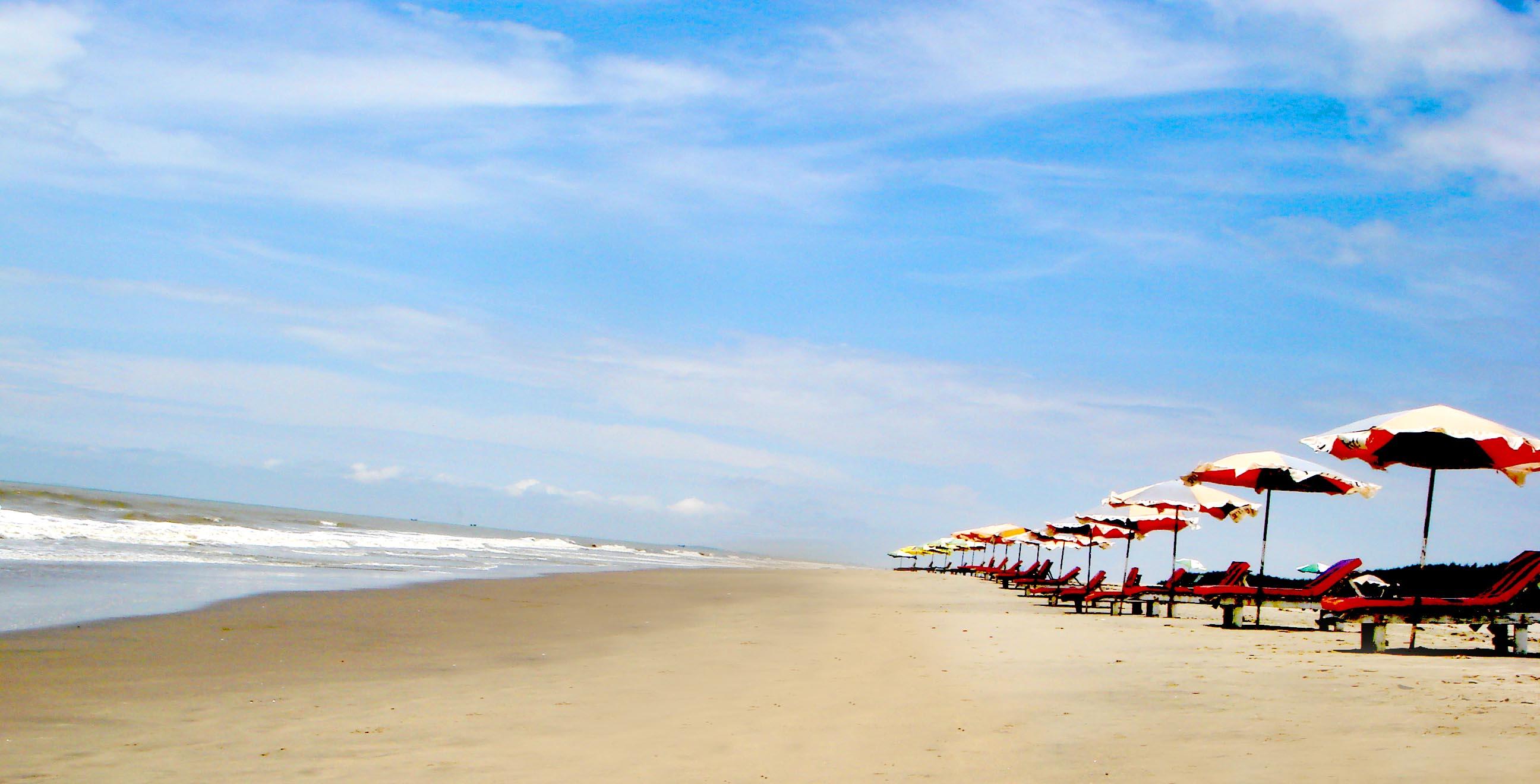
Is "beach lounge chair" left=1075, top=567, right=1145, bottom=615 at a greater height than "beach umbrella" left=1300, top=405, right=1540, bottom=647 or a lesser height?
lesser

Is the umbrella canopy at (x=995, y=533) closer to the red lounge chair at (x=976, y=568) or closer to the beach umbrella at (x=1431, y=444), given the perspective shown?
the red lounge chair at (x=976, y=568)

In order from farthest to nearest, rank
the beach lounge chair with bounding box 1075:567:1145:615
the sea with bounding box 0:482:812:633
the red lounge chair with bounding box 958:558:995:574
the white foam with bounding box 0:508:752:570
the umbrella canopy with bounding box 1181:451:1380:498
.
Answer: the red lounge chair with bounding box 958:558:995:574, the white foam with bounding box 0:508:752:570, the beach lounge chair with bounding box 1075:567:1145:615, the umbrella canopy with bounding box 1181:451:1380:498, the sea with bounding box 0:482:812:633

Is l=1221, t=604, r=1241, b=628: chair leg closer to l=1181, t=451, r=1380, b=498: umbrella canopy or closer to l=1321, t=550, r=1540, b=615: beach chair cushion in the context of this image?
l=1181, t=451, r=1380, b=498: umbrella canopy

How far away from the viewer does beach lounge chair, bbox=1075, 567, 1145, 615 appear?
18.4 m

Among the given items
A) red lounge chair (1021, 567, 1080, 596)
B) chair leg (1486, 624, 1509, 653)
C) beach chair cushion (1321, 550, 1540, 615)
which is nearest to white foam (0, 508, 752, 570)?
red lounge chair (1021, 567, 1080, 596)

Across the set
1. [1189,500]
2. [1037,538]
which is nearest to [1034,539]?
[1037,538]

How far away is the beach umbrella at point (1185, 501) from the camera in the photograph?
699 inches

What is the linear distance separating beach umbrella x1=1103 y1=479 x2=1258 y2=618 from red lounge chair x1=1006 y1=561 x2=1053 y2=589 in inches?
475

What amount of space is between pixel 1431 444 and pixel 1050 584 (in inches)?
682

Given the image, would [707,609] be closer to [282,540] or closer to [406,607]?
[406,607]

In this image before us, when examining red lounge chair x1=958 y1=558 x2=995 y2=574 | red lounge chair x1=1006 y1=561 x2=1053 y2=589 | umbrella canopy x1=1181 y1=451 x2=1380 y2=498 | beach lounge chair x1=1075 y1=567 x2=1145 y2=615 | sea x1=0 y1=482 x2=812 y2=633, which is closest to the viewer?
sea x1=0 y1=482 x2=812 y2=633

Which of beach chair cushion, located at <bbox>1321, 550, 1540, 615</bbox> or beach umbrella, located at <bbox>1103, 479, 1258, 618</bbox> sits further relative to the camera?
beach umbrella, located at <bbox>1103, 479, 1258, 618</bbox>

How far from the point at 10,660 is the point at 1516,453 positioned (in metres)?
13.3

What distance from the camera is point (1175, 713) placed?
6.17 meters
